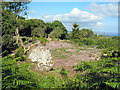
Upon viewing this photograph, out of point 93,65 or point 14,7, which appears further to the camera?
point 14,7

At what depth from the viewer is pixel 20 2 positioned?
19.5 metres

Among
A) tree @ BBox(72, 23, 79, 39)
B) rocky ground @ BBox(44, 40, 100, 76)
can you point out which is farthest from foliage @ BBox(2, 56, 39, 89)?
tree @ BBox(72, 23, 79, 39)

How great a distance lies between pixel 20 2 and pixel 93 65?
60.0 ft

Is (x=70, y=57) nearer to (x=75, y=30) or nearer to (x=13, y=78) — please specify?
(x=13, y=78)

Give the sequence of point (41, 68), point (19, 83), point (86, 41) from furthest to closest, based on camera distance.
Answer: point (86, 41) → point (41, 68) → point (19, 83)

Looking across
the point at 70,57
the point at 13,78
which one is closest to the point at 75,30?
the point at 70,57

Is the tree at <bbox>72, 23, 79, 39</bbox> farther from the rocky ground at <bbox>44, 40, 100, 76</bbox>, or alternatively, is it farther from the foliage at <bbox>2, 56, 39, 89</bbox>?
the foliage at <bbox>2, 56, 39, 89</bbox>

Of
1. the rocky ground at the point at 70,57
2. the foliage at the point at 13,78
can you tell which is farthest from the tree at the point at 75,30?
the foliage at the point at 13,78

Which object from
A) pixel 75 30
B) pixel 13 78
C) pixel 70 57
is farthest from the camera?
pixel 75 30

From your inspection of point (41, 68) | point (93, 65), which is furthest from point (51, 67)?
point (93, 65)

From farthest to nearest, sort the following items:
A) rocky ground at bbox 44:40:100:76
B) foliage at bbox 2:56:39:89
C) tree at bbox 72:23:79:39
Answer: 1. tree at bbox 72:23:79:39
2. rocky ground at bbox 44:40:100:76
3. foliage at bbox 2:56:39:89

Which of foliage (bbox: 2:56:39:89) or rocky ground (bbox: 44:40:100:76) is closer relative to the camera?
foliage (bbox: 2:56:39:89)

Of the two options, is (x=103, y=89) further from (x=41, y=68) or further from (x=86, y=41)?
(x=86, y=41)

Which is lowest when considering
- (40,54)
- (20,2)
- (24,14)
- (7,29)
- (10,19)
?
(40,54)
